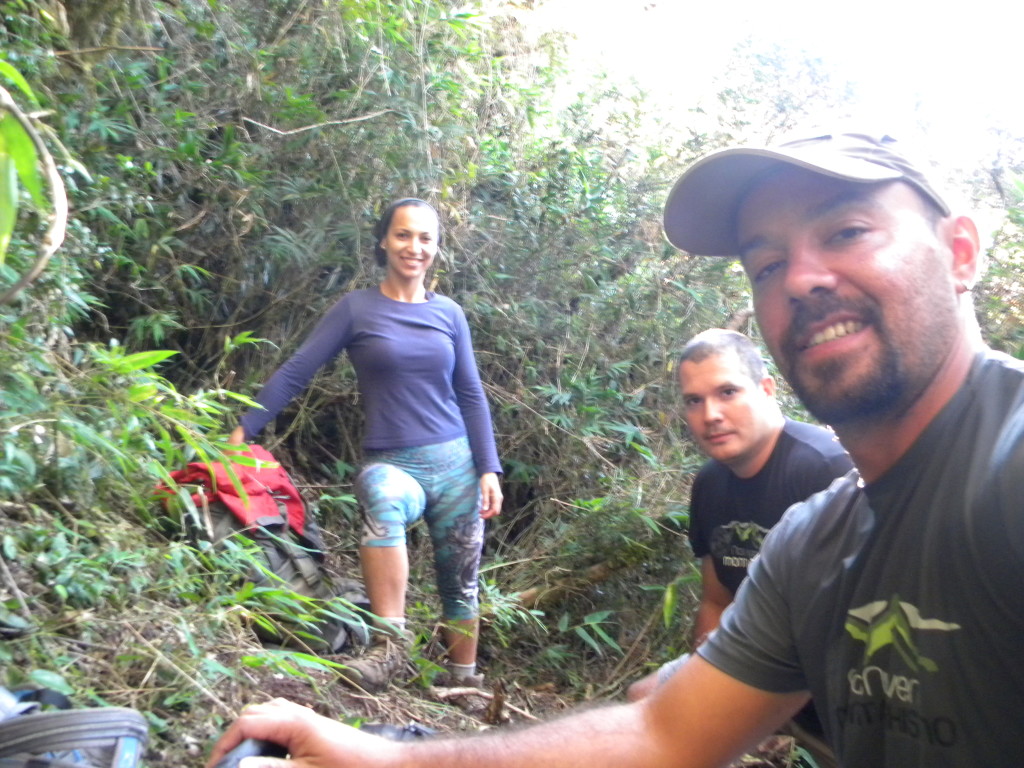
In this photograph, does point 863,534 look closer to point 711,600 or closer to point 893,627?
point 893,627

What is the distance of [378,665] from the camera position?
349cm

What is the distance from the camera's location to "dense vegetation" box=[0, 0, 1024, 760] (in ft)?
9.34

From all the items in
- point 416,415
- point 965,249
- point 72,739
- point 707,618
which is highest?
point 965,249

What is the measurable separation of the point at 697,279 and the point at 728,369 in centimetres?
310

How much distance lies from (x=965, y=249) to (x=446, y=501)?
292 centimetres

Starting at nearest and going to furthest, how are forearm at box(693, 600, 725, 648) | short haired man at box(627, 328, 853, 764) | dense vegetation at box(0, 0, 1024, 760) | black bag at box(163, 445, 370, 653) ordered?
dense vegetation at box(0, 0, 1024, 760) < short haired man at box(627, 328, 853, 764) < forearm at box(693, 600, 725, 648) < black bag at box(163, 445, 370, 653)

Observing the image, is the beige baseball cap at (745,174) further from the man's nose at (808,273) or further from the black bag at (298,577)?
the black bag at (298,577)

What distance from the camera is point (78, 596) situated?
2.49 m

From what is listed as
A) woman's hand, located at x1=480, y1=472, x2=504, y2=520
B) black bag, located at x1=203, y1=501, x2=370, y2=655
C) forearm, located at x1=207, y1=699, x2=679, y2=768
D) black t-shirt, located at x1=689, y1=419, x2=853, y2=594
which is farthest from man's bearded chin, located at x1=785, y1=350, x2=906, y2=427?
woman's hand, located at x1=480, y1=472, x2=504, y2=520

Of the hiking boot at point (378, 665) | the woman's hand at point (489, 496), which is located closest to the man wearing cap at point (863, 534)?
the hiking boot at point (378, 665)

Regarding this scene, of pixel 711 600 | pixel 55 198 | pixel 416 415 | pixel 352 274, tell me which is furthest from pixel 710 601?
pixel 352 274

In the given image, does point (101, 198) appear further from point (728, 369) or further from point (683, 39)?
point (683, 39)

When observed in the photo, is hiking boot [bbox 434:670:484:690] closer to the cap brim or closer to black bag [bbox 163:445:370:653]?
black bag [bbox 163:445:370:653]

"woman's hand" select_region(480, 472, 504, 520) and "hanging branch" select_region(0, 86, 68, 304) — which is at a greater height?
"hanging branch" select_region(0, 86, 68, 304)
